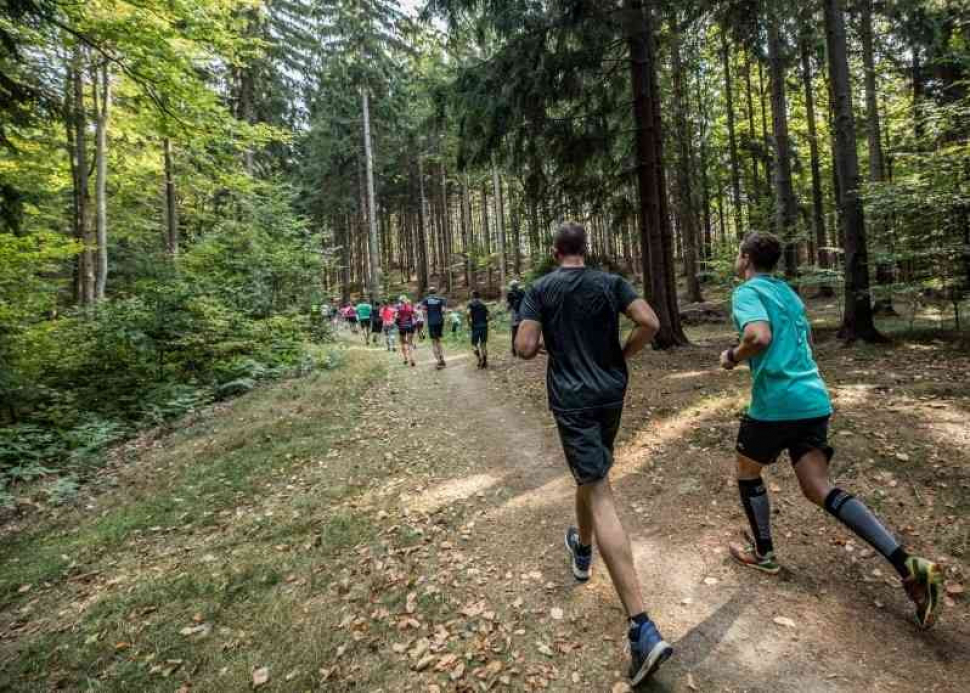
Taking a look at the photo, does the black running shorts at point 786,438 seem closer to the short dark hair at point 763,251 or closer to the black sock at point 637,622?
the short dark hair at point 763,251

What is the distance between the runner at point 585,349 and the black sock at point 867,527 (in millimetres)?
1271

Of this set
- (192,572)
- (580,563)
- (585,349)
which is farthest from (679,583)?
(192,572)

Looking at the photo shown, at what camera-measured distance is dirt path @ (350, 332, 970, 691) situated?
2662 mm

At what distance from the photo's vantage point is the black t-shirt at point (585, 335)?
114 inches

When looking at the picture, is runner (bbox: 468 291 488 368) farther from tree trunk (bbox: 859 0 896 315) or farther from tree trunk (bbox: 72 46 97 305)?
tree trunk (bbox: 72 46 97 305)

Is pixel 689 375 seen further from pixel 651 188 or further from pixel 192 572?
pixel 192 572

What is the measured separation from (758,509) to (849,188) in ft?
25.5

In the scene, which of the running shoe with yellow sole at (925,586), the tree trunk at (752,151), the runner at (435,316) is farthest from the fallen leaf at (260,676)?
the tree trunk at (752,151)

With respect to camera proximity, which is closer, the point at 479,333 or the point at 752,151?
the point at 479,333

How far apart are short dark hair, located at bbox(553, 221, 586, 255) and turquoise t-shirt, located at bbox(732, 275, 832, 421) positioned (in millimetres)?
1001

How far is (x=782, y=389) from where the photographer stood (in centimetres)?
291

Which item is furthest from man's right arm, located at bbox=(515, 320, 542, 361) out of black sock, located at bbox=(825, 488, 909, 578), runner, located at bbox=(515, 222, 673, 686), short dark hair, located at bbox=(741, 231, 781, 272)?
black sock, located at bbox=(825, 488, 909, 578)

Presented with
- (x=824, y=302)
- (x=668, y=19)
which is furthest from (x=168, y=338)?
(x=824, y=302)

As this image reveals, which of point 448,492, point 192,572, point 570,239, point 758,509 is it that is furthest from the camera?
point 448,492
